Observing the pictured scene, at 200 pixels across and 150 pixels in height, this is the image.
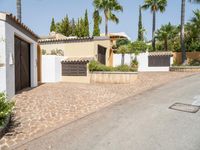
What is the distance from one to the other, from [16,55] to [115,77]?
781 cm

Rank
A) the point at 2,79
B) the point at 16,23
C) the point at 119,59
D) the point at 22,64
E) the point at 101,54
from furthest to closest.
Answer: the point at 119,59 < the point at 101,54 < the point at 22,64 < the point at 16,23 < the point at 2,79

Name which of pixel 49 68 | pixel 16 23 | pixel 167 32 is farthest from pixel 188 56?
pixel 16 23

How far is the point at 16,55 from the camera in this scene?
10.1 metres

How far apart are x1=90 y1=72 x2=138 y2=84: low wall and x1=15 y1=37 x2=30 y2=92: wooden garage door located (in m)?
5.70

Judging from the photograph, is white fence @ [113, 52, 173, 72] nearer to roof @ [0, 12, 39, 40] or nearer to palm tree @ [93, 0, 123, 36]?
palm tree @ [93, 0, 123, 36]

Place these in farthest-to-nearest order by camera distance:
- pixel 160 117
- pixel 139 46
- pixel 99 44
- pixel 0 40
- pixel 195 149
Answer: pixel 139 46 < pixel 99 44 < pixel 0 40 < pixel 160 117 < pixel 195 149

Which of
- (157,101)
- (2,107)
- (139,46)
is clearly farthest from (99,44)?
(2,107)

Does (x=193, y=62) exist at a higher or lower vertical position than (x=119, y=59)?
lower

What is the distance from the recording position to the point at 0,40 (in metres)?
7.60

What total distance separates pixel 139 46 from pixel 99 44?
916 cm

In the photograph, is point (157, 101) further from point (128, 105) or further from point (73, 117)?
point (73, 117)

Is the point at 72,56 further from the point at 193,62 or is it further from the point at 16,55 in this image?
the point at 193,62

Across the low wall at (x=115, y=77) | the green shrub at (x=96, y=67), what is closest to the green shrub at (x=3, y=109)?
the low wall at (x=115, y=77)

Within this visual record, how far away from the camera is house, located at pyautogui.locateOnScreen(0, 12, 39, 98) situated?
7637 millimetres
